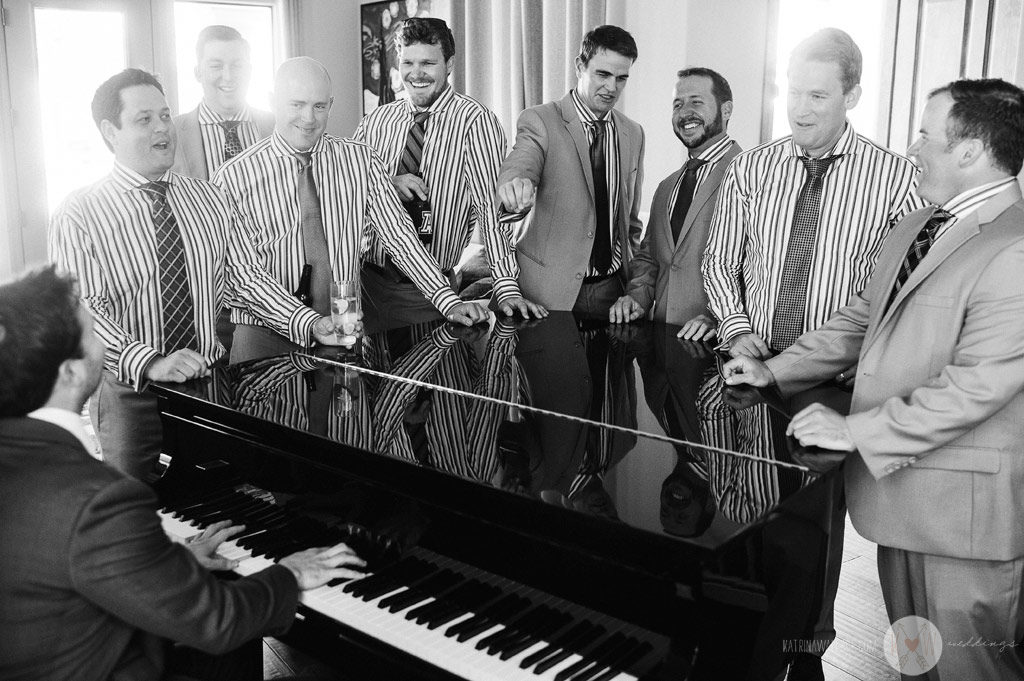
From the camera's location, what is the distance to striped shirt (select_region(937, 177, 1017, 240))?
204 cm

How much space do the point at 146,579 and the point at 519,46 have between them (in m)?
5.45

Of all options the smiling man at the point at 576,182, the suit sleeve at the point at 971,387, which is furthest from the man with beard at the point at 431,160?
the suit sleeve at the point at 971,387

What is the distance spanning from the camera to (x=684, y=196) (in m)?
3.66

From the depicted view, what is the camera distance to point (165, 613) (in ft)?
4.38

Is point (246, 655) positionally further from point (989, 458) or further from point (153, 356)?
point (989, 458)

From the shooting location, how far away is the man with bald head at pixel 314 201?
321 centimetres

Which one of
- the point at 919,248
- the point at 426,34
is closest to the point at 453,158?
the point at 426,34

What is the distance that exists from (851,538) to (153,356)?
275 centimetres

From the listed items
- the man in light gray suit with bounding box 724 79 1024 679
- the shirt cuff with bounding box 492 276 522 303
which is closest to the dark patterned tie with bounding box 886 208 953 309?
the man in light gray suit with bounding box 724 79 1024 679

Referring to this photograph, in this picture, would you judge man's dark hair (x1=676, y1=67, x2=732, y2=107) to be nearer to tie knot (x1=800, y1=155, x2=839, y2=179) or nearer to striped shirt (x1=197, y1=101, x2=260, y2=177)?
tie knot (x1=800, y1=155, x2=839, y2=179)

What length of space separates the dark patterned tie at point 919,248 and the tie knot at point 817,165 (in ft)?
2.55

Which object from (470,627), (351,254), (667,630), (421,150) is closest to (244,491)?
(470,627)

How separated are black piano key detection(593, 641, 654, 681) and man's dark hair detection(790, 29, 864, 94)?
6.89ft

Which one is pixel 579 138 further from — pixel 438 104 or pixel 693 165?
pixel 438 104
